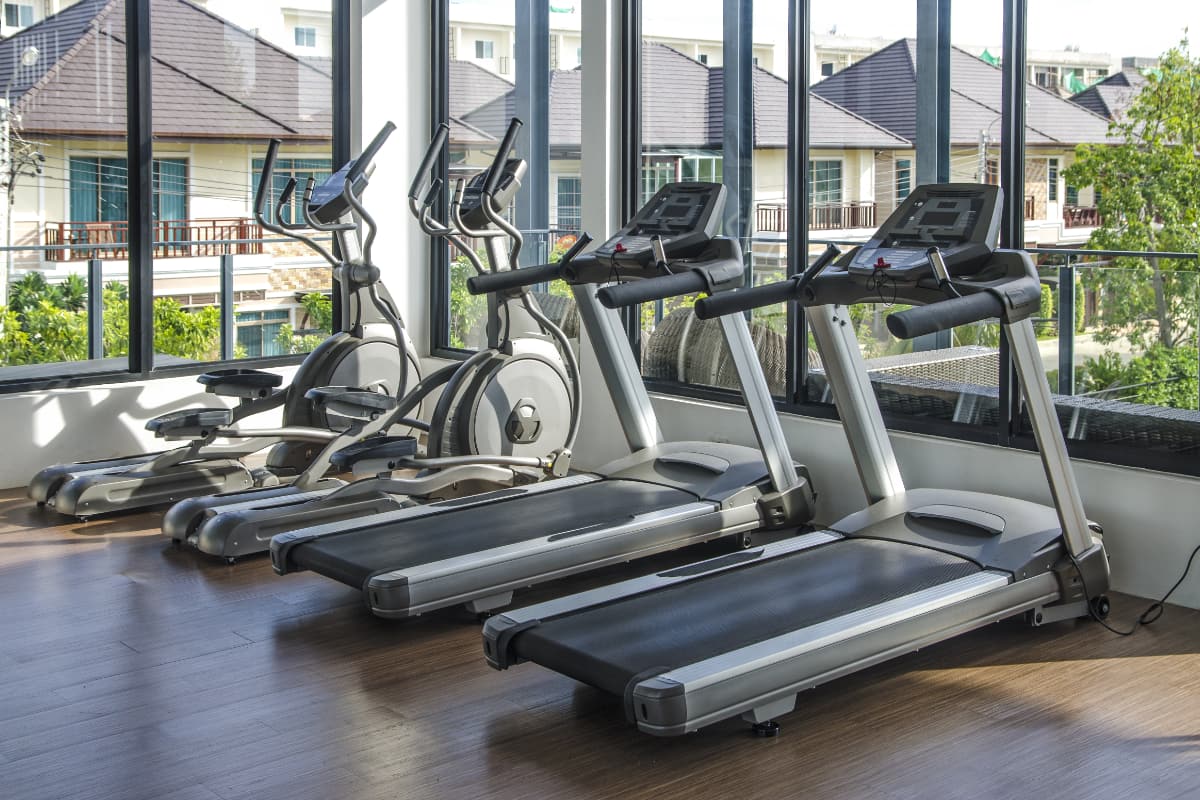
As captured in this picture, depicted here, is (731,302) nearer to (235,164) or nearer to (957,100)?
(957,100)

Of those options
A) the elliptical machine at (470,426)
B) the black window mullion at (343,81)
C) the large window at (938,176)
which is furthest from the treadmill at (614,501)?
the black window mullion at (343,81)

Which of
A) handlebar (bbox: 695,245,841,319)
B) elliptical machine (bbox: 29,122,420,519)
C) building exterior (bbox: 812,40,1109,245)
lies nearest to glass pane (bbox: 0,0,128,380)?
elliptical machine (bbox: 29,122,420,519)

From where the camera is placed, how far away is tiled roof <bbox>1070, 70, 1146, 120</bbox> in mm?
4348

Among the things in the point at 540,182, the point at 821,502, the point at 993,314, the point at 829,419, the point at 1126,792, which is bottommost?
the point at 1126,792

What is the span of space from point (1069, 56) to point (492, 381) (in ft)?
8.42

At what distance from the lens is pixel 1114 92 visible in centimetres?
438

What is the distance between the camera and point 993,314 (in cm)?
357

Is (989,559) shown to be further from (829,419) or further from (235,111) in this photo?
(235,111)

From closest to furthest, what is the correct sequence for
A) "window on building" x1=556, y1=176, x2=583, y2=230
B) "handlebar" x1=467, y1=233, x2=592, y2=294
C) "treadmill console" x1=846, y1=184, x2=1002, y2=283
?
"treadmill console" x1=846, y1=184, x2=1002, y2=283 < "handlebar" x1=467, y1=233, x2=592, y2=294 < "window on building" x1=556, y1=176, x2=583, y2=230

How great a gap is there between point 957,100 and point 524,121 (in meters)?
2.59

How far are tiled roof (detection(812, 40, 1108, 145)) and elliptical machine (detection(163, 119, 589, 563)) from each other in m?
1.25

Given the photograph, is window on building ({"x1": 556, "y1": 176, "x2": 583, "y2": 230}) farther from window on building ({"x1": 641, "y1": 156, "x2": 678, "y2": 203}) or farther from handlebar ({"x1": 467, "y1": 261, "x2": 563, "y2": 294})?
handlebar ({"x1": 467, "y1": 261, "x2": 563, "y2": 294})

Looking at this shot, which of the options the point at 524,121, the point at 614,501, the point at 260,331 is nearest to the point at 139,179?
the point at 260,331

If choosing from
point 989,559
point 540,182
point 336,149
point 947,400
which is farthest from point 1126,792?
point 336,149
